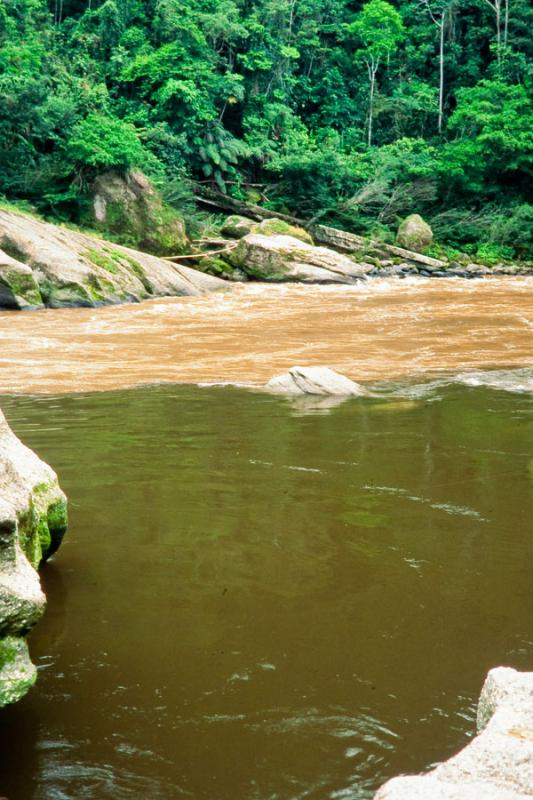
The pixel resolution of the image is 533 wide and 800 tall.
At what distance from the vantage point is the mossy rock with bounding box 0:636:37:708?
2.50m

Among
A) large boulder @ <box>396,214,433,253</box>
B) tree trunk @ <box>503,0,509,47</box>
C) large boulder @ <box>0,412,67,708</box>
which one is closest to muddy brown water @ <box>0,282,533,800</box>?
large boulder @ <box>0,412,67,708</box>

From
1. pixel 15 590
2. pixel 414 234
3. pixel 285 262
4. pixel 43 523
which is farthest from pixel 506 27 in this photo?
pixel 15 590

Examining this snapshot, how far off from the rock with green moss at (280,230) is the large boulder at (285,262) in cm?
188

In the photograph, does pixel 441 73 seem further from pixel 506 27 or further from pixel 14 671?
pixel 14 671

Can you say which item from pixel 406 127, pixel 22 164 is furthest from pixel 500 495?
pixel 406 127

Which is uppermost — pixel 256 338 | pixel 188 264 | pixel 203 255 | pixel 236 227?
pixel 236 227

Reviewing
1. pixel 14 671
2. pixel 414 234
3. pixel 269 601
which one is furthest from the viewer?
pixel 414 234

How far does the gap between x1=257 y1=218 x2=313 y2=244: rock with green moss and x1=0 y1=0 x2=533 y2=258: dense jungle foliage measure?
2.75 meters

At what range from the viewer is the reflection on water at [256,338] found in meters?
10.1

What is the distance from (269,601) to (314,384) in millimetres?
5032

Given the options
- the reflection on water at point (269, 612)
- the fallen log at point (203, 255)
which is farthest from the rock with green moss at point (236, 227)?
the reflection on water at point (269, 612)

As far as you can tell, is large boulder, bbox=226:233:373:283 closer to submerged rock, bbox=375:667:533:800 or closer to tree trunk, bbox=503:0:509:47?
tree trunk, bbox=503:0:509:47

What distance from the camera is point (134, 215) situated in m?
23.2

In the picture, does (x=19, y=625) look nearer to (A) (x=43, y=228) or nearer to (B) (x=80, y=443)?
(B) (x=80, y=443)
